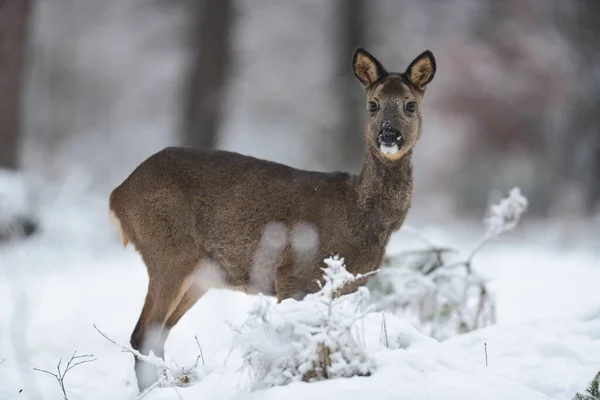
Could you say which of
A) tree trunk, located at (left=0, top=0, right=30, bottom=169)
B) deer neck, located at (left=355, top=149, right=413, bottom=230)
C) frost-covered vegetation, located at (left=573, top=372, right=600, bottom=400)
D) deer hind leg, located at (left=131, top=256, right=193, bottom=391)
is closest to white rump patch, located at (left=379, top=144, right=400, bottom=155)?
deer neck, located at (left=355, top=149, right=413, bottom=230)

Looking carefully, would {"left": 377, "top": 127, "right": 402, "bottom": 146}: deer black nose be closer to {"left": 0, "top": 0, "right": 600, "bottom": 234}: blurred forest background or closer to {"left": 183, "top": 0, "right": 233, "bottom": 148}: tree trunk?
{"left": 0, "top": 0, "right": 600, "bottom": 234}: blurred forest background

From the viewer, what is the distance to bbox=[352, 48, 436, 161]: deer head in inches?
226

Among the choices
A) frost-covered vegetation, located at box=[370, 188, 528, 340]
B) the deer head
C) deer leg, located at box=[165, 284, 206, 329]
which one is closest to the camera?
the deer head

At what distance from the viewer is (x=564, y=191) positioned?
19.3 m

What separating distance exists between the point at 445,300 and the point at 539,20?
17210mm

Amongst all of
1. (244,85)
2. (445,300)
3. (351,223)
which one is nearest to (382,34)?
(244,85)

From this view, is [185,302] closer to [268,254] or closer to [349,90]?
[268,254]

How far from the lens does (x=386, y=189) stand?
19.3ft

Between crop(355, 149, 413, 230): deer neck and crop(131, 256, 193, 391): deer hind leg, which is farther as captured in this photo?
crop(355, 149, 413, 230): deer neck

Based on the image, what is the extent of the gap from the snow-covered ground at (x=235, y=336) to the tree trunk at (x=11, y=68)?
1251 millimetres

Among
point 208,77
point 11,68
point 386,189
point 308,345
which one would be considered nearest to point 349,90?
point 208,77

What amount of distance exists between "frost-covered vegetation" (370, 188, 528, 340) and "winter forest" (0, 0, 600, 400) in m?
0.02

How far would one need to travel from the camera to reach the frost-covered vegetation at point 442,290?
285 inches

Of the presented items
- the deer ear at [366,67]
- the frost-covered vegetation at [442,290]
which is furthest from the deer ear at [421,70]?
the frost-covered vegetation at [442,290]
